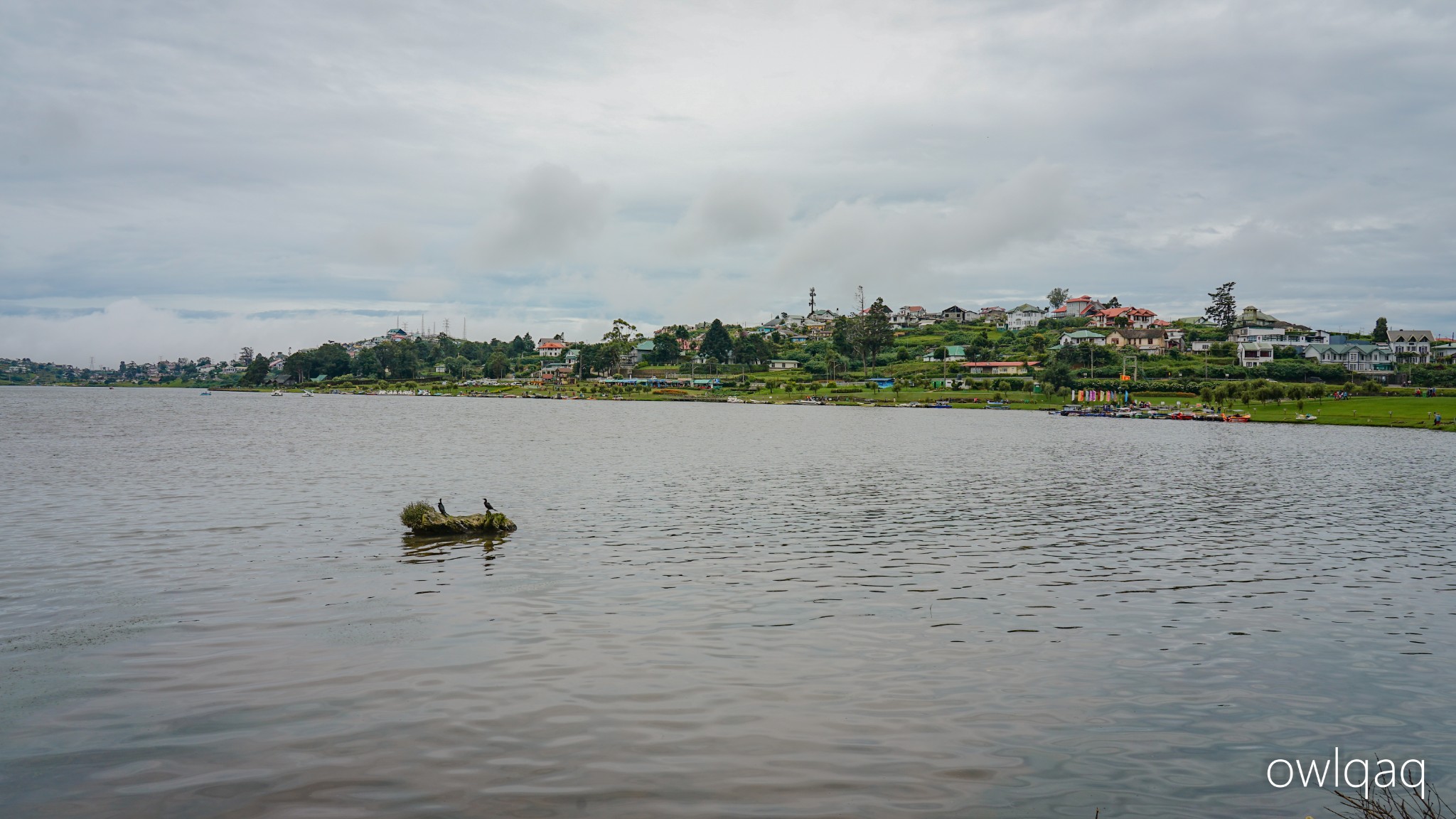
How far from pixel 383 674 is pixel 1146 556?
73.1ft

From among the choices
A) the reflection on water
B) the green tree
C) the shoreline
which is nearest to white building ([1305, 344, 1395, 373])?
the shoreline

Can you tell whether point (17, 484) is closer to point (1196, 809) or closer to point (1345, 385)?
point (1196, 809)

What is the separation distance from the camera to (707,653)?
1619 centimetres

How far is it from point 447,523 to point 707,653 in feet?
51.7

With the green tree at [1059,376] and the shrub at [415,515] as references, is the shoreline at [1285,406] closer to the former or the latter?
the green tree at [1059,376]

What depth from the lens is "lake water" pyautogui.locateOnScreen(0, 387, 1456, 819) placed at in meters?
10.9

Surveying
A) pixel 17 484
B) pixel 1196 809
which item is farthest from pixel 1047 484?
pixel 17 484

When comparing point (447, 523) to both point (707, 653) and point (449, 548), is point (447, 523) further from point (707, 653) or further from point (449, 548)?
point (707, 653)

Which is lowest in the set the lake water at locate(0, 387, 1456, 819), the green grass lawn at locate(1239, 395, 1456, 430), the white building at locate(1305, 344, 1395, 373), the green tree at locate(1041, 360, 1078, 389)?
the lake water at locate(0, 387, 1456, 819)

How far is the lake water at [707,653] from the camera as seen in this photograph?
1093 cm

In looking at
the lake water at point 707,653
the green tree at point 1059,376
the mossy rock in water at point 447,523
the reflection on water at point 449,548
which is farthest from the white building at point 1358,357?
the reflection on water at point 449,548

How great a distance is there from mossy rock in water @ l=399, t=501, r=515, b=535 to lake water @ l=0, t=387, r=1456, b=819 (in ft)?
2.38

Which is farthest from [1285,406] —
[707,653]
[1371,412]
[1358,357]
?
[707,653]

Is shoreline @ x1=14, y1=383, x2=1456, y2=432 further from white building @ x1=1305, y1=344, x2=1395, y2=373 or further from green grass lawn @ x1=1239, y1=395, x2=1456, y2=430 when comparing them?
white building @ x1=1305, y1=344, x2=1395, y2=373
